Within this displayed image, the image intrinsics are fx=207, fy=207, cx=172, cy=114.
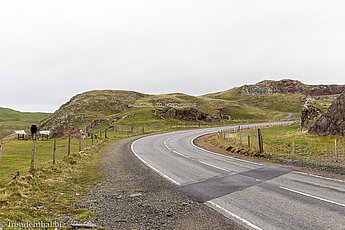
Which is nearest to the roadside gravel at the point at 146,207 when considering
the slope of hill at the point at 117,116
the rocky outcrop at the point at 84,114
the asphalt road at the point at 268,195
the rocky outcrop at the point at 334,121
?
the asphalt road at the point at 268,195

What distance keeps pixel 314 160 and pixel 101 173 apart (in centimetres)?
1539

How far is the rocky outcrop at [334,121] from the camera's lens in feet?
74.1

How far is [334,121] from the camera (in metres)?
23.4

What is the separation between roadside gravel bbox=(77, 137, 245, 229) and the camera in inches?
230

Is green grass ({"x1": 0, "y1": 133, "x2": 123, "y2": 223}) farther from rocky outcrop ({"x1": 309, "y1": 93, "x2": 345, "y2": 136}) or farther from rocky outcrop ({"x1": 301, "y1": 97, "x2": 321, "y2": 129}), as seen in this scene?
rocky outcrop ({"x1": 301, "y1": 97, "x2": 321, "y2": 129})

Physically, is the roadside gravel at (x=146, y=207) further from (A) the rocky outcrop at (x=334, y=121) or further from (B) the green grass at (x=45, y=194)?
(A) the rocky outcrop at (x=334, y=121)

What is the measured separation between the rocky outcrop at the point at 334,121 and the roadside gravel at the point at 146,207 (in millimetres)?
22334

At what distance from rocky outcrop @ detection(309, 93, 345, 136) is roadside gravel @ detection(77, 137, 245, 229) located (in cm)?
2233

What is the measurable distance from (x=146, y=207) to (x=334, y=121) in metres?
25.3

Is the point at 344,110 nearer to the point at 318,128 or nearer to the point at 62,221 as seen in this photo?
the point at 318,128

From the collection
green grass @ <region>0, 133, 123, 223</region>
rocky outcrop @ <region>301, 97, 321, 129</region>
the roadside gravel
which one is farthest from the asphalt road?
rocky outcrop @ <region>301, 97, 321, 129</region>

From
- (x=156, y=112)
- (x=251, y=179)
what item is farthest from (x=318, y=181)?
(x=156, y=112)

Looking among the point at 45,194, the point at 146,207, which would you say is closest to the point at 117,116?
the point at 45,194

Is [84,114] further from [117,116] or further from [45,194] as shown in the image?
[45,194]
